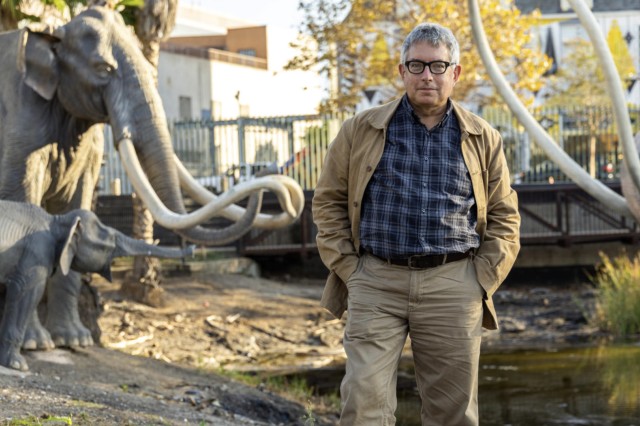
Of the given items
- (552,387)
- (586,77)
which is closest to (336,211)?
(552,387)

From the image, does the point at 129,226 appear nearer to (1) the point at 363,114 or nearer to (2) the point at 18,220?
(2) the point at 18,220

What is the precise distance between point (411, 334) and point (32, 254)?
4483mm

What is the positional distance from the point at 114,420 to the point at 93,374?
256 centimetres

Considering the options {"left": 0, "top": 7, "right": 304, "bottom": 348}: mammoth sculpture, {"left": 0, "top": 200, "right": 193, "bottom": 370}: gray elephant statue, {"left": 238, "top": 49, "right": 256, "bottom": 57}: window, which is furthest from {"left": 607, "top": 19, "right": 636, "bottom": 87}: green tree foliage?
{"left": 0, "top": 200, "right": 193, "bottom": 370}: gray elephant statue

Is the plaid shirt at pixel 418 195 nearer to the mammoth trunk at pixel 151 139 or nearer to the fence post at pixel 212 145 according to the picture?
the mammoth trunk at pixel 151 139

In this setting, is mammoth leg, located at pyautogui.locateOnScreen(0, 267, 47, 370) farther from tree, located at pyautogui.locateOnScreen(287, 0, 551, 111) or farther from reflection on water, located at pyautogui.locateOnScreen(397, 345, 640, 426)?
tree, located at pyautogui.locateOnScreen(287, 0, 551, 111)

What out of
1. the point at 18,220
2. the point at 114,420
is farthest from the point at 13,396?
the point at 18,220

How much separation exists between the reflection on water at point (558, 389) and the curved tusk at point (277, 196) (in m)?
1.62

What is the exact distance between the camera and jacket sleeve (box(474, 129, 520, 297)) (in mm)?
5184

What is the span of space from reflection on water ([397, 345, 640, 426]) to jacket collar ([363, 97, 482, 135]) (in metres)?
4.55

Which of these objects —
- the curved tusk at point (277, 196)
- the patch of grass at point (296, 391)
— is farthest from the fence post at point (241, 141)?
the curved tusk at point (277, 196)

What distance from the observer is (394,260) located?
512cm

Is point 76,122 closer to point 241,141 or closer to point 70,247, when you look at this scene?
point 70,247

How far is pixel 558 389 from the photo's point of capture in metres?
11.2
